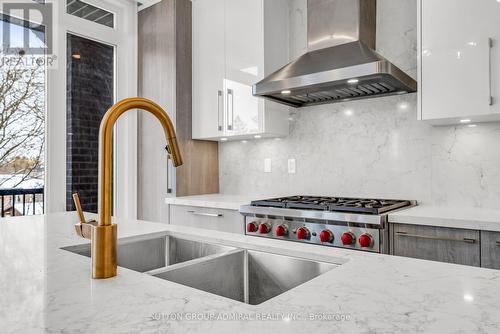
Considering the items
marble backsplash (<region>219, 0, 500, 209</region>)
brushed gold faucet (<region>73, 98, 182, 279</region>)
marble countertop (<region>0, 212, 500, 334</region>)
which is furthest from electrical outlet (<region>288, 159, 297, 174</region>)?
brushed gold faucet (<region>73, 98, 182, 279</region>)

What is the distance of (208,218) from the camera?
2.90 m

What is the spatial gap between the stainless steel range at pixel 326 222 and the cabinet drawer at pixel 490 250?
45 cm

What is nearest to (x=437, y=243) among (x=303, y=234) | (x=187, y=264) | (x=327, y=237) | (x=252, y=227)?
(x=327, y=237)

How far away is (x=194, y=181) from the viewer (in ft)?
11.2

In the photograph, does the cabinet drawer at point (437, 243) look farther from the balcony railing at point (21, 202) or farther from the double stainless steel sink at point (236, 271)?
the balcony railing at point (21, 202)

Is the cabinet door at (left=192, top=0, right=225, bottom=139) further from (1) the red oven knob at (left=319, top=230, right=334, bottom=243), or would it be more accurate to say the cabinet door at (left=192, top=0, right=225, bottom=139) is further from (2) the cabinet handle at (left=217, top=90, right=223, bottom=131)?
(1) the red oven knob at (left=319, top=230, right=334, bottom=243)

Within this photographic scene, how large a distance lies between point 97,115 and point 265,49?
5.54 ft

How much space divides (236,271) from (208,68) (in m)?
2.44

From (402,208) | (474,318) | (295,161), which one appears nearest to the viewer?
(474,318)

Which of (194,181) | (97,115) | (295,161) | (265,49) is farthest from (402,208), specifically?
(97,115)

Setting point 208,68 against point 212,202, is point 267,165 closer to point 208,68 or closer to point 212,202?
point 212,202

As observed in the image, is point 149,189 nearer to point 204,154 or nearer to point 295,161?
point 204,154

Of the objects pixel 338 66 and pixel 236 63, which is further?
pixel 236 63

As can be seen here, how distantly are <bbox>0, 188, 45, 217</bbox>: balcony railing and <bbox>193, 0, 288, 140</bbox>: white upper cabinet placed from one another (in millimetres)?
1402
